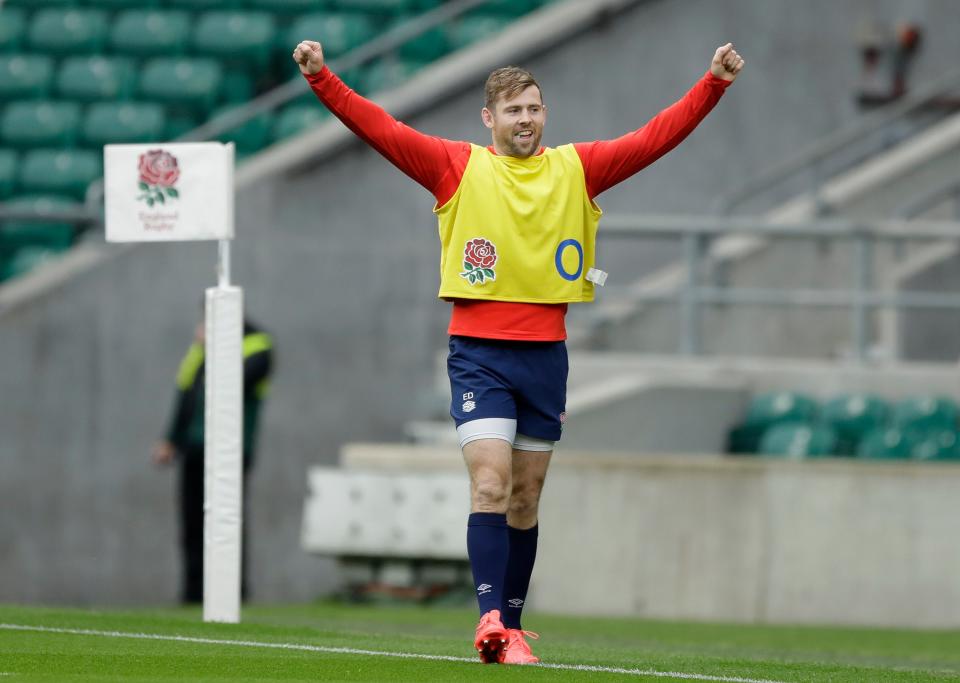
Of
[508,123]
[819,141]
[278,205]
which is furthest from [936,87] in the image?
[508,123]

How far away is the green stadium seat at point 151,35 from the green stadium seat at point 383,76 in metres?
2.14

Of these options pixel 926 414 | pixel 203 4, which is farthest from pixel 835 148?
pixel 203 4

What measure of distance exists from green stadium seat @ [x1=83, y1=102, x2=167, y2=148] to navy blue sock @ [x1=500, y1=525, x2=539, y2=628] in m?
10.3

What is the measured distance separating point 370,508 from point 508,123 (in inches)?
236

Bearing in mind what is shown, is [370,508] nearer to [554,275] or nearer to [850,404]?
[850,404]

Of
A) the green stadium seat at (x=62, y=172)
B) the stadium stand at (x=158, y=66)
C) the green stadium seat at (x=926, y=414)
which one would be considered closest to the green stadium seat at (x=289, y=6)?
the stadium stand at (x=158, y=66)

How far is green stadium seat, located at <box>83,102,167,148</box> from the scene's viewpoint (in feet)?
53.8

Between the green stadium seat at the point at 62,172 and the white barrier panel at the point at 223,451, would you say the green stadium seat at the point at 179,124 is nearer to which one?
the green stadium seat at the point at 62,172

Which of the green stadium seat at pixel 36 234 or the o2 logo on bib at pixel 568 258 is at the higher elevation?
the green stadium seat at pixel 36 234

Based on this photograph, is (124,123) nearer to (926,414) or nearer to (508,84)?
(926,414)

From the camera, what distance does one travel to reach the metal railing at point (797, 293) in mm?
12875

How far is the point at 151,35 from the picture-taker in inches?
679

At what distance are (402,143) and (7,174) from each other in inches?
428

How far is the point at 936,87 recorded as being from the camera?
15.9 metres
